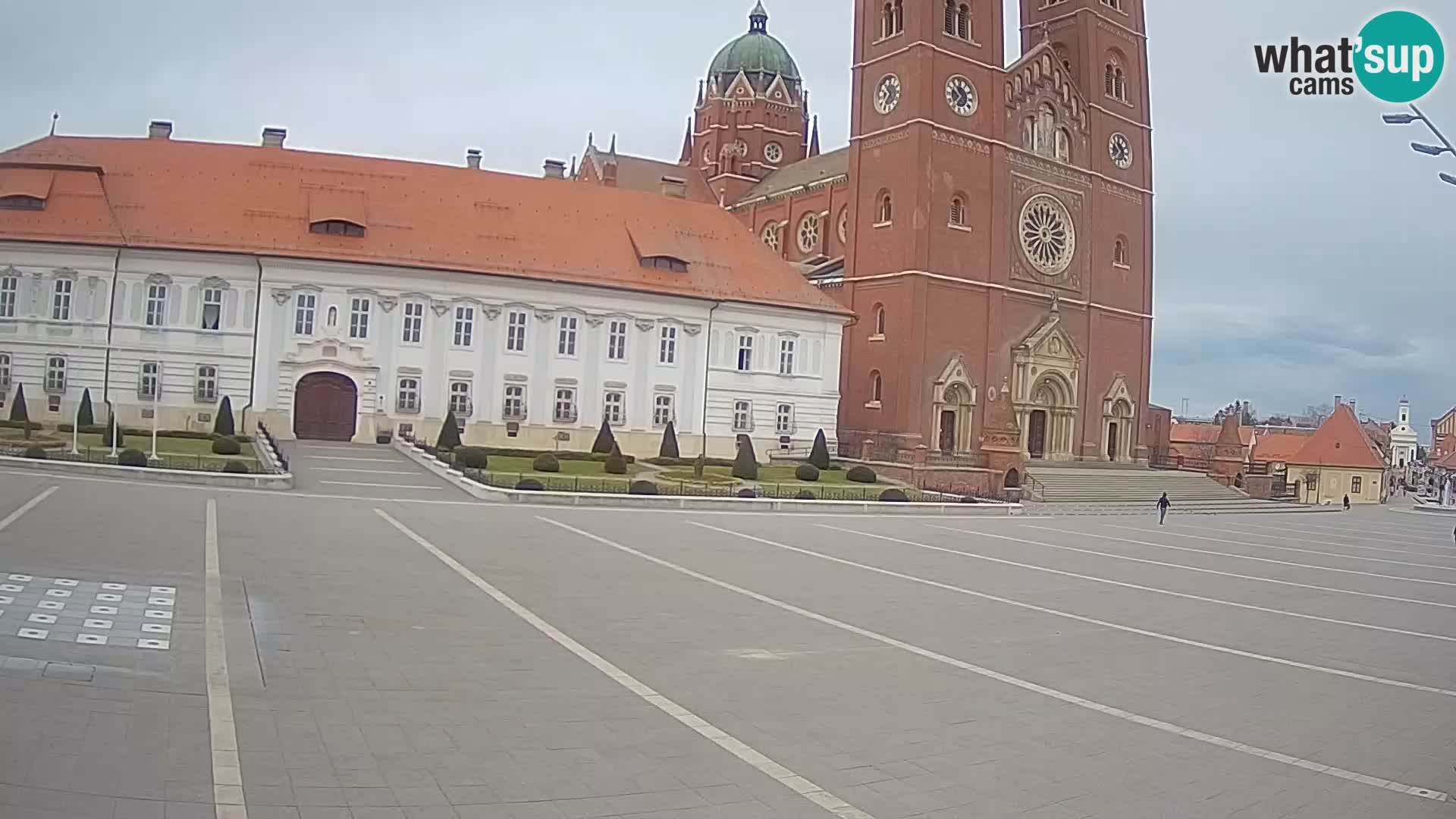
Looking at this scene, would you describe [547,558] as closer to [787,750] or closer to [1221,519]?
[787,750]

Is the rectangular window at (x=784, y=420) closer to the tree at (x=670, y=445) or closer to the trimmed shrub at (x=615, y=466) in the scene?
the tree at (x=670, y=445)

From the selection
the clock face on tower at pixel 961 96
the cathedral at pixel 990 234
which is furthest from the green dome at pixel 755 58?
the clock face on tower at pixel 961 96

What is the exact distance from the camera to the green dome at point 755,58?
285ft

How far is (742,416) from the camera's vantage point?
4984 centimetres

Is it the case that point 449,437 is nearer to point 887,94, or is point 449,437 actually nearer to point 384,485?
point 384,485

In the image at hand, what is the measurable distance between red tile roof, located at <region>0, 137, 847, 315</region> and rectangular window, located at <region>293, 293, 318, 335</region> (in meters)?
1.63

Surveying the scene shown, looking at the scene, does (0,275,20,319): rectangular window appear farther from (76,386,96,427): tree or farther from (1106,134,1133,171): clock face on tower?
(1106,134,1133,171): clock face on tower

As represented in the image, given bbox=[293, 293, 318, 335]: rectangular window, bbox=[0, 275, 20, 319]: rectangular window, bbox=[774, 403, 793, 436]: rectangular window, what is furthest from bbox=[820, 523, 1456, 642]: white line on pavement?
bbox=[0, 275, 20, 319]: rectangular window

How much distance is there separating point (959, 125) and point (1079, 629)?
4364cm

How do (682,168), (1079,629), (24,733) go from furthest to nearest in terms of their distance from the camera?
(682,168)
(1079,629)
(24,733)

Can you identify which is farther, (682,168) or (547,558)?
(682,168)

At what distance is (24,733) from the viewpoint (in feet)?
24.4

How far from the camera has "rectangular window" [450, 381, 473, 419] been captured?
45.3m

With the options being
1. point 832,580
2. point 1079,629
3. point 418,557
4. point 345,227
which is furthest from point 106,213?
point 1079,629
